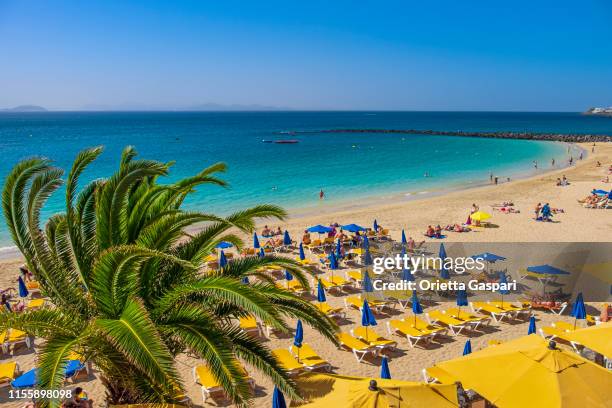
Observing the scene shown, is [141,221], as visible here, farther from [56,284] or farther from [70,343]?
[70,343]

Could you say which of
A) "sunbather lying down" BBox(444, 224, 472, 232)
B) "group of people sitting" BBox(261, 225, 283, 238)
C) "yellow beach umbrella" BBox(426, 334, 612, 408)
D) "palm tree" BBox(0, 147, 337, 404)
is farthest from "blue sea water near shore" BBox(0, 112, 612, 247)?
"yellow beach umbrella" BBox(426, 334, 612, 408)

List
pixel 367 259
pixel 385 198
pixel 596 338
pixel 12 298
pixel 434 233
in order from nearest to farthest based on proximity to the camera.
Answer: pixel 596 338 < pixel 12 298 < pixel 367 259 < pixel 434 233 < pixel 385 198

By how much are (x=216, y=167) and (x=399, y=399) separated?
4429mm

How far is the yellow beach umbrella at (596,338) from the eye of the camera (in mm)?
8317

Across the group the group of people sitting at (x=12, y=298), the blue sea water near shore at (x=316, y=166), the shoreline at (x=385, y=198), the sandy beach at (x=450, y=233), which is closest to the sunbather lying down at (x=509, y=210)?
the sandy beach at (x=450, y=233)

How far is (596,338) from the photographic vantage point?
28.2 feet

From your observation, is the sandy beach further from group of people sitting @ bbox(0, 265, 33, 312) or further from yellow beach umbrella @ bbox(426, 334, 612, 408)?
yellow beach umbrella @ bbox(426, 334, 612, 408)

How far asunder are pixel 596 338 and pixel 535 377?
258 centimetres

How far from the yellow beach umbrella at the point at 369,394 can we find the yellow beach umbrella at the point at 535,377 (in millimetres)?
728

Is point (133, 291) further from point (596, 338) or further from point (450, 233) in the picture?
point (450, 233)

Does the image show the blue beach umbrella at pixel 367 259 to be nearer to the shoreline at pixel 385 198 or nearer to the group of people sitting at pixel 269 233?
the group of people sitting at pixel 269 233

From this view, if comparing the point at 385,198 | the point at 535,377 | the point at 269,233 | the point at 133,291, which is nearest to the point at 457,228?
the point at 269,233

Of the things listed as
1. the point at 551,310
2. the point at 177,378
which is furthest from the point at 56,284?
the point at 551,310

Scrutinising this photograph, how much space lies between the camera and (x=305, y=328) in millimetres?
12648
